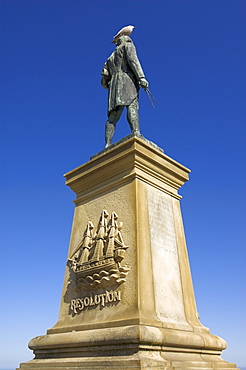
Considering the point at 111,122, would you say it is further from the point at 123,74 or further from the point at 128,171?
the point at 128,171

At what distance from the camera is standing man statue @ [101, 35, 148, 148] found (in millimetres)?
7410

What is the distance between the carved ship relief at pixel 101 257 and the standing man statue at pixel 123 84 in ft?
6.76

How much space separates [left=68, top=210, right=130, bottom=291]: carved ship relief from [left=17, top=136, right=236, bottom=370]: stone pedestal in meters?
0.02

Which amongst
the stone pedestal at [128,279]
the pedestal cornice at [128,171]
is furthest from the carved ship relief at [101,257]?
the pedestal cornice at [128,171]

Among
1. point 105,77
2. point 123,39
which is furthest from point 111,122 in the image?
point 123,39

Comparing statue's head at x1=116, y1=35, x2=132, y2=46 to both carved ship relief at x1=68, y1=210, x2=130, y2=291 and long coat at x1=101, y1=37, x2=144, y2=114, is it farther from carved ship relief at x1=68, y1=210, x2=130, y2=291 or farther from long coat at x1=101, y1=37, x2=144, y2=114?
carved ship relief at x1=68, y1=210, x2=130, y2=291

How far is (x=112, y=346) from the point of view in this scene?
15.4 feet

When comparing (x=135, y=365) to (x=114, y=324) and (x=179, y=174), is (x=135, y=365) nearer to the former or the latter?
(x=114, y=324)

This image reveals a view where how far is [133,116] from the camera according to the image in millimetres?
7215

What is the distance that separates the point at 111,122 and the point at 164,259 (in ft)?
10.7

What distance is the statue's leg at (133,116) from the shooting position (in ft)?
23.2

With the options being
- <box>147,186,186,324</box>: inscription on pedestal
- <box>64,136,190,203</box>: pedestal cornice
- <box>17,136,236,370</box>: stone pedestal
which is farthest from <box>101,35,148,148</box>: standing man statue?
<box>147,186,186,324</box>: inscription on pedestal

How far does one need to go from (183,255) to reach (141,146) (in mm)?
2118

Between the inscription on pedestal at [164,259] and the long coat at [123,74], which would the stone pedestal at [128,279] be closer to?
the inscription on pedestal at [164,259]
